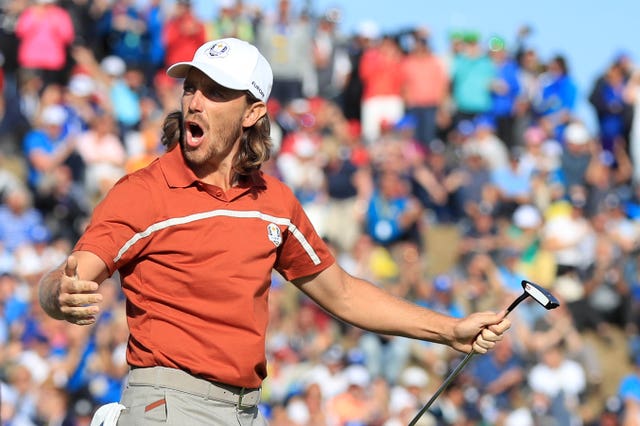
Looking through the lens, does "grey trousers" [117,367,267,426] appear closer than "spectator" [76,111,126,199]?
Yes

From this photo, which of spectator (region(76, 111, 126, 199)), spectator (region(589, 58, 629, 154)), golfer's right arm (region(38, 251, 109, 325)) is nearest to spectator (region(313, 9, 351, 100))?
spectator (region(589, 58, 629, 154))

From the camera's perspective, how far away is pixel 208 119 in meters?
5.37

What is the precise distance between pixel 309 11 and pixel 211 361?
620 inches

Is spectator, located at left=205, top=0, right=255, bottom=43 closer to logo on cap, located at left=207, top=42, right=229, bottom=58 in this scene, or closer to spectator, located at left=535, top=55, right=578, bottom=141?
spectator, located at left=535, top=55, right=578, bottom=141

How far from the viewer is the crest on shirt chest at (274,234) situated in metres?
5.42

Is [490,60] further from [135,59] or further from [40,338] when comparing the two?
[40,338]

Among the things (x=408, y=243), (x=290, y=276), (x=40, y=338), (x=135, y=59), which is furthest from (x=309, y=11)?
(x=290, y=276)

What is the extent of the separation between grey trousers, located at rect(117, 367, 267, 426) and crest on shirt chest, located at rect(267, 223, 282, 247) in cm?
69

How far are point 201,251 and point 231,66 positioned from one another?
31.0 inches

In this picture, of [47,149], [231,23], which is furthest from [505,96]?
[47,149]

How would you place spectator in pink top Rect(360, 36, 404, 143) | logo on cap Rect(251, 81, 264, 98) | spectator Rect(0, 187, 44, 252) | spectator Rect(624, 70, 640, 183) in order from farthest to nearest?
spectator in pink top Rect(360, 36, 404, 143)
spectator Rect(624, 70, 640, 183)
spectator Rect(0, 187, 44, 252)
logo on cap Rect(251, 81, 264, 98)

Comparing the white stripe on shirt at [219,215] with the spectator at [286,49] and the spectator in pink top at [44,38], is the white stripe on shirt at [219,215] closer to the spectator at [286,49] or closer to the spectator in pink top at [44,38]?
the spectator in pink top at [44,38]

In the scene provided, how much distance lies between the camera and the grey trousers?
5.10 meters

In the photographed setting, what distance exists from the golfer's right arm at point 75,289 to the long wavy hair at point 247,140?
2.65 ft
